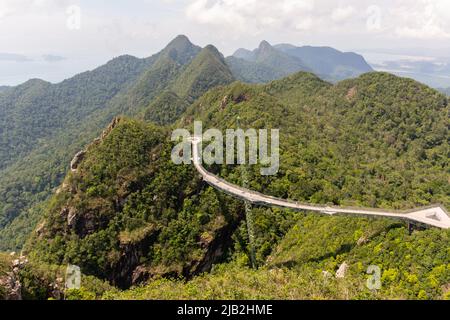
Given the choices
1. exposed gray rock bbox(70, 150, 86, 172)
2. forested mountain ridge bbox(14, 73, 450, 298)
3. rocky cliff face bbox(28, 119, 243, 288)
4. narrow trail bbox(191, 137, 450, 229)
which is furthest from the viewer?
exposed gray rock bbox(70, 150, 86, 172)

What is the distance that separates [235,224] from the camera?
2151 inches

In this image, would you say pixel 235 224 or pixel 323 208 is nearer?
pixel 323 208

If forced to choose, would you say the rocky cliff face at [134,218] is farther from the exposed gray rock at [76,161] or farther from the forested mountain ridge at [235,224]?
the exposed gray rock at [76,161]

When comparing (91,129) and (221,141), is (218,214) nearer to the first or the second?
(221,141)

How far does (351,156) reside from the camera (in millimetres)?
81875

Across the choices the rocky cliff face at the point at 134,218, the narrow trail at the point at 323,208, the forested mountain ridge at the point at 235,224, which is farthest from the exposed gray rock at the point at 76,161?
the narrow trail at the point at 323,208

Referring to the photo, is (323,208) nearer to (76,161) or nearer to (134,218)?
(134,218)

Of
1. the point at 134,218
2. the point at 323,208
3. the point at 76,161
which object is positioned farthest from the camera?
the point at 76,161

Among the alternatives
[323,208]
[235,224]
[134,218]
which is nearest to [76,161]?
[134,218]

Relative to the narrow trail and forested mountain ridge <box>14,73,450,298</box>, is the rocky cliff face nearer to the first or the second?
forested mountain ridge <box>14,73,450,298</box>

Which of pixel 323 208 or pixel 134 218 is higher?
pixel 323 208

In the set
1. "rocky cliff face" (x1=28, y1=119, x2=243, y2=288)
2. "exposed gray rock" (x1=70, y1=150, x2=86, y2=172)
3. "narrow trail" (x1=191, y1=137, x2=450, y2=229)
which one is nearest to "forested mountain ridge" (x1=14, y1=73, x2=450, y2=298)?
"rocky cliff face" (x1=28, y1=119, x2=243, y2=288)

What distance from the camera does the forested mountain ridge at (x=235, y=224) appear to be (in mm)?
30812

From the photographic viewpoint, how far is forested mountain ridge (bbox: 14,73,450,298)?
101ft
